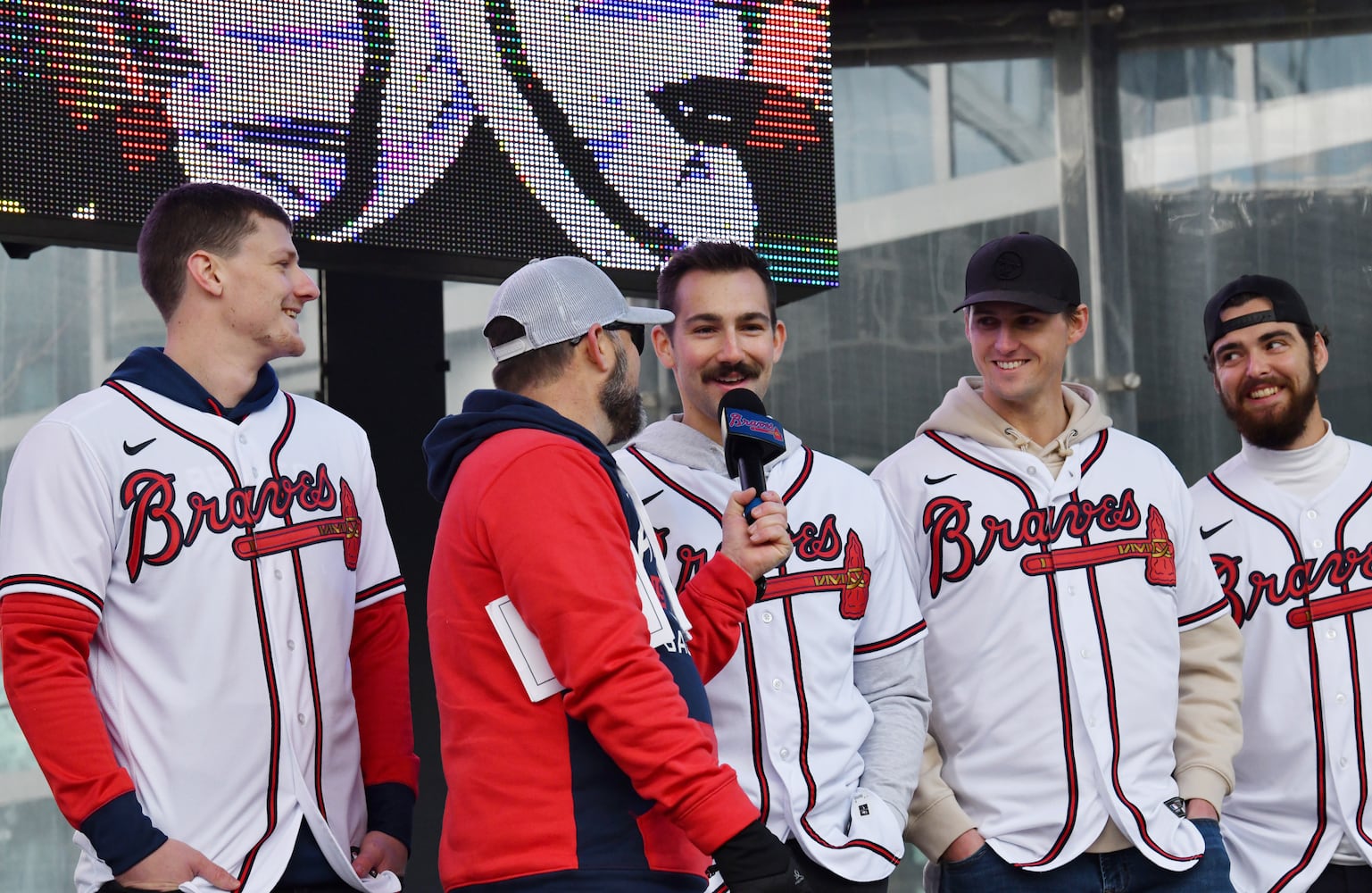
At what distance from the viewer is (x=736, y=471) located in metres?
2.57

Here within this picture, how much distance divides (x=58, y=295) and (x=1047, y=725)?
3.01 meters

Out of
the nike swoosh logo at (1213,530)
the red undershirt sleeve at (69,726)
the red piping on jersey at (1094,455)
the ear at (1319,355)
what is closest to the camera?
the red undershirt sleeve at (69,726)

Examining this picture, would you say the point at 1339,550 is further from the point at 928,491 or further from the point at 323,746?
the point at 323,746

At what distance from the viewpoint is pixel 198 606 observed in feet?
7.87

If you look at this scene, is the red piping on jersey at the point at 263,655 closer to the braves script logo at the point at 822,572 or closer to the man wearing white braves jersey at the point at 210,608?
the man wearing white braves jersey at the point at 210,608

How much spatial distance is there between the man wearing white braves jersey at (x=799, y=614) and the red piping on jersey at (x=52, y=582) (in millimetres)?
907

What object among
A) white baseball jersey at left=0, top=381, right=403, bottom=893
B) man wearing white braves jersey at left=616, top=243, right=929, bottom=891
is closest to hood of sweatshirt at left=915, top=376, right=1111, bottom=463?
man wearing white braves jersey at left=616, top=243, right=929, bottom=891

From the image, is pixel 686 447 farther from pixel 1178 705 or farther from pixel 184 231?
pixel 1178 705

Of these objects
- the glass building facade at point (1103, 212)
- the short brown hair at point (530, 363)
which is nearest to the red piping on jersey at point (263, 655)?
the short brown hair at point (530, 363)

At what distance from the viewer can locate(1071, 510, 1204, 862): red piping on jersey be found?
9.09ft

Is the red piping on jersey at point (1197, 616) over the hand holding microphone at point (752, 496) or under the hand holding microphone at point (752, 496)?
under

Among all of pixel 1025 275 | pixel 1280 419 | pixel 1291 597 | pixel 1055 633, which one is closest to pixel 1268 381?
pixel 1280 419

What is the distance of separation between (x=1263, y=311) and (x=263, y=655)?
2.10m

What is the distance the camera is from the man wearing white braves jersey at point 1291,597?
3121 millimetres
